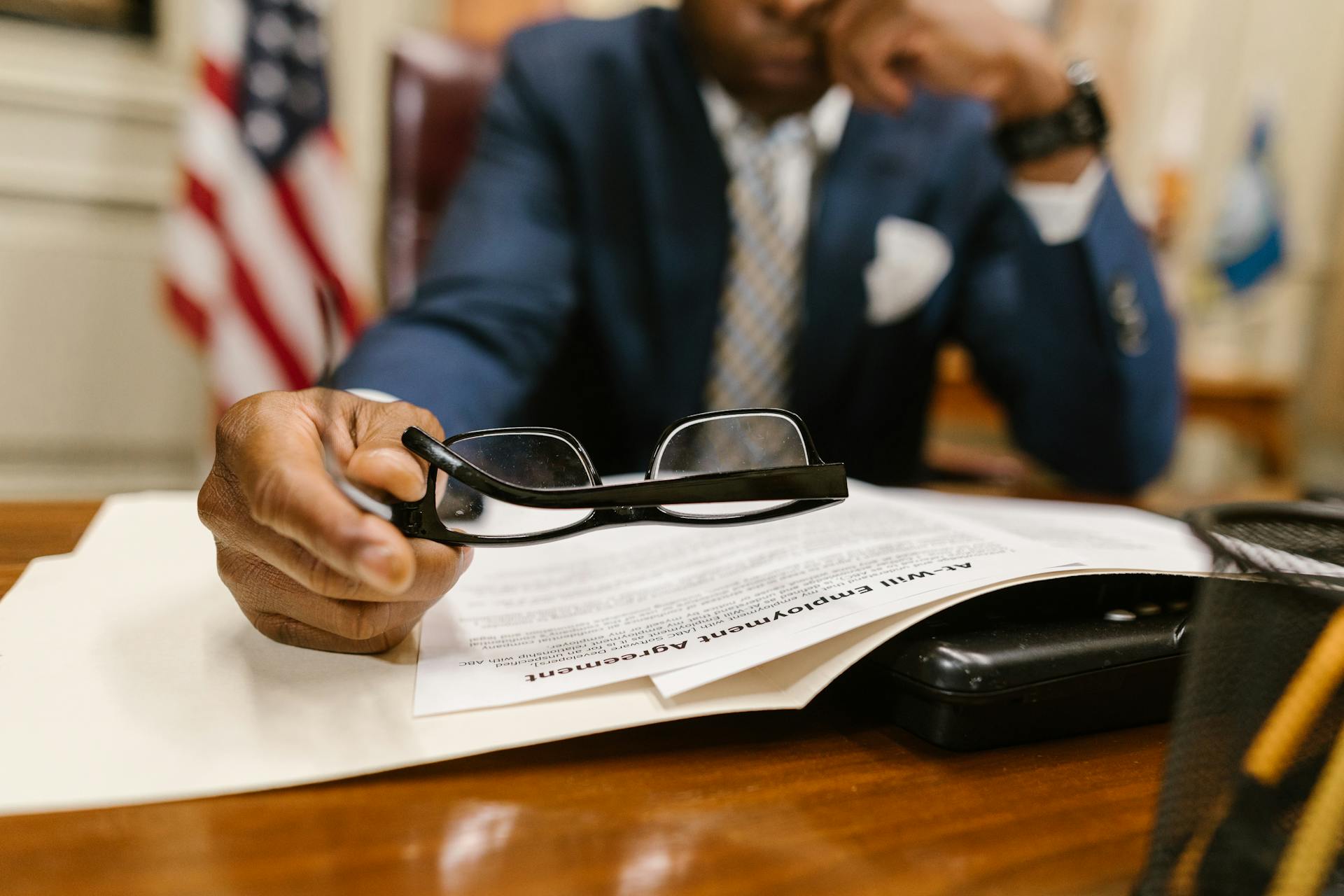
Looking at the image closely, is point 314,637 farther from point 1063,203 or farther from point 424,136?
point 424,136

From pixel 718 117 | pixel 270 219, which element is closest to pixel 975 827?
pixel 718 117

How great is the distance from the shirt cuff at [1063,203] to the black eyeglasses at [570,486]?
24.6 inches

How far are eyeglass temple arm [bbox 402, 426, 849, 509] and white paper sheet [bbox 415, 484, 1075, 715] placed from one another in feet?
0.15

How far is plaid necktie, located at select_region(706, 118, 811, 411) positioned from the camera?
92 cm

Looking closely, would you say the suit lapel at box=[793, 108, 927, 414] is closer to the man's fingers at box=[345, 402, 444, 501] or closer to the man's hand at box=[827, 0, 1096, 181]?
the man's hand at box=[827, 0, 1096, 181]

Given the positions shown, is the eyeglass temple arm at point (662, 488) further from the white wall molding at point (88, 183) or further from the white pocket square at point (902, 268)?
the white wall molding at point (88, 183)

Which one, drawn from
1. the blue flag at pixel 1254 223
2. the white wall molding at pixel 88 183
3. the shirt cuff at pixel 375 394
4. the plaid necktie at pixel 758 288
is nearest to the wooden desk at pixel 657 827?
the shirt cuff at pixel 375 394

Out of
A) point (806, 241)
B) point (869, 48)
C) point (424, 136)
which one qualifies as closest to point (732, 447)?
point (869, 48)

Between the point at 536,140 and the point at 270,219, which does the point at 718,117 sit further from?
the point at 270,219

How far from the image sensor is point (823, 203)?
34.5 inches

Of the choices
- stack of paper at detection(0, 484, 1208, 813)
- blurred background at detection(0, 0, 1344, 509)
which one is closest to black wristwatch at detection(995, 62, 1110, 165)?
blurred background at detection(0, 0, 1344, 509)

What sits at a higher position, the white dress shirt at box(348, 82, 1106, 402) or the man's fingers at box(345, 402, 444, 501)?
the white dress shirt at box(348, 82, 1106, 402)

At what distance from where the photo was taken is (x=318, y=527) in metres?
0.25

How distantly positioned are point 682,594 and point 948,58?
652 mm
